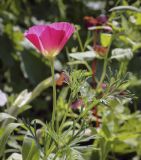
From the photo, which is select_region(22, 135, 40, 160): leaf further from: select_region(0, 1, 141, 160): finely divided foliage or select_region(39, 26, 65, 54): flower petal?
select_region(39, 26, 65, 54): flower petal

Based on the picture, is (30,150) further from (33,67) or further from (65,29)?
(33,67)

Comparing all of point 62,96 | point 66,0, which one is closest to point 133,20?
point 62,96

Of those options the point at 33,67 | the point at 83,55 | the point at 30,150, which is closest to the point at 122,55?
the point at 83,55

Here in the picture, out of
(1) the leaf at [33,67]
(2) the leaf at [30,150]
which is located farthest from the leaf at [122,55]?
(1) the leaf at [33,67]

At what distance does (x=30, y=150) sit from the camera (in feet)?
2.60

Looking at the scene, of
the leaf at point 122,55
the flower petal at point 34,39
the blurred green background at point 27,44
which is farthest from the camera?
the blurred green background at point 27,44

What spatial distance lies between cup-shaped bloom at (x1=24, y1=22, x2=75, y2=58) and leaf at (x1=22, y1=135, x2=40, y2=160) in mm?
144

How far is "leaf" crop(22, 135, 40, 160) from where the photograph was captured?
0.79 meters

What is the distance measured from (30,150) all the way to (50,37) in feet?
0.59

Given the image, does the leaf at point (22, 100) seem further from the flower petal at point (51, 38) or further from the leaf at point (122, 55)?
the flower petal at point (51, 38)

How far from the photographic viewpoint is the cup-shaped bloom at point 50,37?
72 centimetres

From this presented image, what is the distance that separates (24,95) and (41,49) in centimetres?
37

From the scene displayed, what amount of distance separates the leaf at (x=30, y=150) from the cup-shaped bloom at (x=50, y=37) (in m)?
0.14

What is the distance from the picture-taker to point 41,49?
2.38 feet
